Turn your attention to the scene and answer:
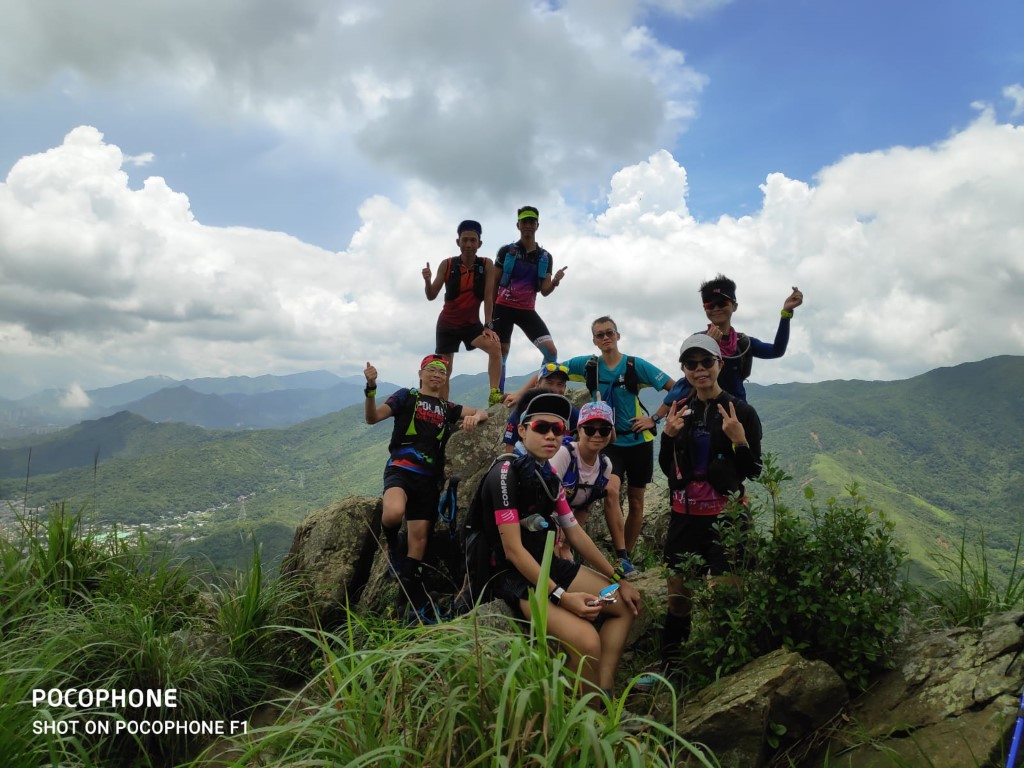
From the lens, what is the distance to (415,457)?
27.7 ft

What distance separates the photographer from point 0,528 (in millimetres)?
6836

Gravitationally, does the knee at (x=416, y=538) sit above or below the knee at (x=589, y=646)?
above

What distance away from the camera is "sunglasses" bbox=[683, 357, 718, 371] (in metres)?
5.71

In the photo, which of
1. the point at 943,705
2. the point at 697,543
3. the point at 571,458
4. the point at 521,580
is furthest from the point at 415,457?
the point at 943,705

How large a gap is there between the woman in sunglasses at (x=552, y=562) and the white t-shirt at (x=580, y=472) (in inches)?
42.9

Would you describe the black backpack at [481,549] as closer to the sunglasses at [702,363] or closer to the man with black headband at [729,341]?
the sunglasses at [702,363]

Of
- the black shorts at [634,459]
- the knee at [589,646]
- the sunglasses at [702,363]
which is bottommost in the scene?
the knee at [589,646]

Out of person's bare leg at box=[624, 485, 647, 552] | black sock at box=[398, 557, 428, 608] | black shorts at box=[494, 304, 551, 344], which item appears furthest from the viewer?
black shorts at box=[494, 304, 551, 344]

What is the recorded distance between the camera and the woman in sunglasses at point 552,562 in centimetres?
457

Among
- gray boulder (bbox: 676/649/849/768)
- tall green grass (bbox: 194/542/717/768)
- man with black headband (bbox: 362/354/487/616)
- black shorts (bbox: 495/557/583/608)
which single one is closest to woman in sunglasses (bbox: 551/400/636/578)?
black shorts (bbox: 495/557/583/608)

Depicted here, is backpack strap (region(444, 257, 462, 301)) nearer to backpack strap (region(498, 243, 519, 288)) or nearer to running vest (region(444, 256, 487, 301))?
running vest (region(444, 256, 487, 301))

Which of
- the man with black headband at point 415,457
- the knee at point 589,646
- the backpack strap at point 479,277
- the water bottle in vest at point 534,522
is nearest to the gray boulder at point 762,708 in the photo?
the knee at point 589,646

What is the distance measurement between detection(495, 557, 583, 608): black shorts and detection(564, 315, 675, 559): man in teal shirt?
9.97ft

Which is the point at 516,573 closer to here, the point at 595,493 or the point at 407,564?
the point at 595,493
